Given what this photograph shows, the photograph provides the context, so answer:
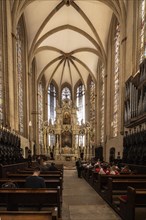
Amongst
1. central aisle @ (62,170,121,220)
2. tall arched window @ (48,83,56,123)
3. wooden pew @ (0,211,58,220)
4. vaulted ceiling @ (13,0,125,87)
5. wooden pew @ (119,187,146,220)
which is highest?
vaulted ceiling @ (13,0,125,87)

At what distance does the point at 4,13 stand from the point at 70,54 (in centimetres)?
1758

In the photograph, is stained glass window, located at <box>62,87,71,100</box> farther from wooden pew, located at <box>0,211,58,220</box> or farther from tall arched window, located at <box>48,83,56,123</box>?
wooden pew, located at <box>0,211,58,220</box>

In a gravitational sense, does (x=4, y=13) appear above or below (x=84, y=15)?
below

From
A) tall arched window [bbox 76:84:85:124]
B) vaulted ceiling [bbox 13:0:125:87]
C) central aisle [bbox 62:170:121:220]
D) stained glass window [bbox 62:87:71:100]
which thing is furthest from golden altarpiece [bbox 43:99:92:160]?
central aisle [bbox 62:170:121:220]

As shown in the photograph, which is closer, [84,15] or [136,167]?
[136,167]

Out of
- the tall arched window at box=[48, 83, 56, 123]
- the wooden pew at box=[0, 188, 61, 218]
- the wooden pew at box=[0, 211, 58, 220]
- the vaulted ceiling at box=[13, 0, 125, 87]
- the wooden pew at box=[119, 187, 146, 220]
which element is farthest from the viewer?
the tall arched window at box=[48, 83, 56, 123]

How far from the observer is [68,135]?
3628cm

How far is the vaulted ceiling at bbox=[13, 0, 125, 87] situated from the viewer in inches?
946

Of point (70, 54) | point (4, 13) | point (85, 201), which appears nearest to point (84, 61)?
point (70, 54)

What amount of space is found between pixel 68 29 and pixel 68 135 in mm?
14785

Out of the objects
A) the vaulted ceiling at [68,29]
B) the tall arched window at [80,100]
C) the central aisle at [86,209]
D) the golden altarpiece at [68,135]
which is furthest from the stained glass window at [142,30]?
the tall arched window at [80,100]

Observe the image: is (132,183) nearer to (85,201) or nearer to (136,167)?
(85,201)

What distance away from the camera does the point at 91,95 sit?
4006 centimetres

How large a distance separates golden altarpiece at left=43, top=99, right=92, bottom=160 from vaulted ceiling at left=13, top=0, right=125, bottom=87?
6758 millimetres
